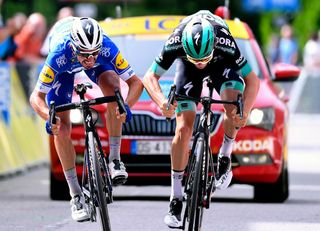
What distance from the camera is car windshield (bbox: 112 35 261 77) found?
15.9m

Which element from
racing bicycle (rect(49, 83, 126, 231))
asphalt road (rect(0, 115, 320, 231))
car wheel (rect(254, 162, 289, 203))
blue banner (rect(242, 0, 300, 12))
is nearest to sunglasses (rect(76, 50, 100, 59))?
racing bicycle (rect(49, 83, 126, 231))

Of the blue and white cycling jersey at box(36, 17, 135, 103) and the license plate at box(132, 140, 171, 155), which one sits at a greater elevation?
the blue and white cycling jersey at box(36, 17, 135, 103)

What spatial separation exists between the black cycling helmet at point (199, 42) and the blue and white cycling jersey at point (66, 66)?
0.91 metres

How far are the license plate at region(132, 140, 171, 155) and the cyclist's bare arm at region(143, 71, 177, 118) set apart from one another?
3.01 meters

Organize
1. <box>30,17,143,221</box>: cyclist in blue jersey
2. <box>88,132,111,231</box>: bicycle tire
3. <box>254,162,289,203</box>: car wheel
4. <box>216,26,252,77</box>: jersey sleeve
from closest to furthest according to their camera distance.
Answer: <box>88,132,111,231</box>: bicycle tire
<box>30,17,143,221</box>: cyclist in blue jersey
<box>216,26,252,77</box>: jersey sleeve
<box>254,162,289,203</box>: car wheel

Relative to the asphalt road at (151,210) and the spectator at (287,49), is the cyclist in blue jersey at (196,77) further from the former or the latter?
the spectator at (287,49)

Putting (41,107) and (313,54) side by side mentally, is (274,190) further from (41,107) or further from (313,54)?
(313,54)

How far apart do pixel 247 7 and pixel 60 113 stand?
141ft

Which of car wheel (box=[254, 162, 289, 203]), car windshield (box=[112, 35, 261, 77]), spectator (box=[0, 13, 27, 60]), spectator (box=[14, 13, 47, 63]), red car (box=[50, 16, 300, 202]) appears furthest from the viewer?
spectator (box=[14, 13, 47, 63])

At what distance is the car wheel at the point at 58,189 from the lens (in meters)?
15.4

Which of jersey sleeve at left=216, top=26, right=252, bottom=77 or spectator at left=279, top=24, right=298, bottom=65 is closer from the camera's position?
jersey sleeve at left=216, top=26, right=252, bottom=77

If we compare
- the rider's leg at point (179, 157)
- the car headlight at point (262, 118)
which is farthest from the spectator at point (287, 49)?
the rider's leg at point (179, 157)

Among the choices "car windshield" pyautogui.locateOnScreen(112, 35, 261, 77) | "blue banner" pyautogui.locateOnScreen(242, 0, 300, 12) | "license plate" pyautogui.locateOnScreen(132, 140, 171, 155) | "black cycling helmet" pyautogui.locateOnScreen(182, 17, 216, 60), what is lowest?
"blue banner" pyautogui.locateOnScreen(242, 0, 300, 12)

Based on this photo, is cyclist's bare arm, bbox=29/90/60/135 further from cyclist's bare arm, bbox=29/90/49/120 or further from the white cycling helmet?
the white cycling helmet
